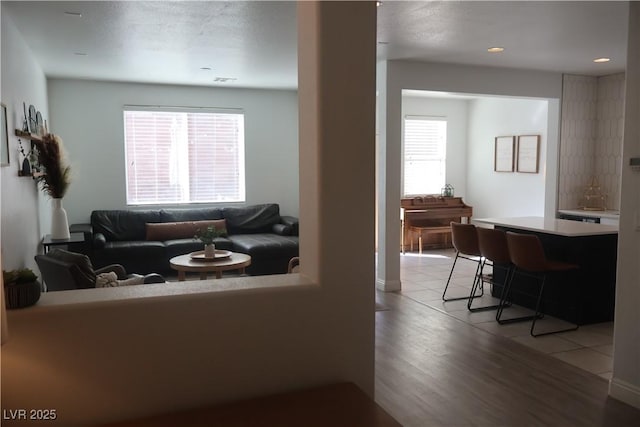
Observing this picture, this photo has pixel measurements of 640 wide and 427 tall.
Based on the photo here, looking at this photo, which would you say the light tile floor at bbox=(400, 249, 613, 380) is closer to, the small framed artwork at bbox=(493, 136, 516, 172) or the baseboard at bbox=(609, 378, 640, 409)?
the baseboard at bbox=(609, 378, 640, 409)

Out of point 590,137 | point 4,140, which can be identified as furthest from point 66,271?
point 590,137

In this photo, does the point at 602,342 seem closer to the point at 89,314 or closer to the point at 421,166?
the point at 89,314

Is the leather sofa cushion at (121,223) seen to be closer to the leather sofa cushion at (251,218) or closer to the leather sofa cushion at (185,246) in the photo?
the leather sofa cushion at (185,246)

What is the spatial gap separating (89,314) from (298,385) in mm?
711

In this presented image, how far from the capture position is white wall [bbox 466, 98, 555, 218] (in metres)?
7.92

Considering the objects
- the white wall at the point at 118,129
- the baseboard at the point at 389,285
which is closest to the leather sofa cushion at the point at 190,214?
the white wall at the point at 118,129

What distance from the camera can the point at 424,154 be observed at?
30.0 feet

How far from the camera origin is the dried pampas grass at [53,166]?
16.4 ft

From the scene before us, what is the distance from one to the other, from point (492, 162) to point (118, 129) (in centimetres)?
594

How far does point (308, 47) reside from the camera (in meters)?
1.73

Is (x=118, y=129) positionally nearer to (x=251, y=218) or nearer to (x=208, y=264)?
(x=251, y=218)

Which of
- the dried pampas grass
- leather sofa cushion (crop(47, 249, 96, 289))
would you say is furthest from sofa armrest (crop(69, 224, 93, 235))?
leather sofa cushion (crop(47, 249, 96, 289))

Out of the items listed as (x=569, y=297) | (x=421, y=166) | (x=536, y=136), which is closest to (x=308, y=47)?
(x=569, y=297)

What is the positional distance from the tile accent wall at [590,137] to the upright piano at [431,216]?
2098 millimetres
